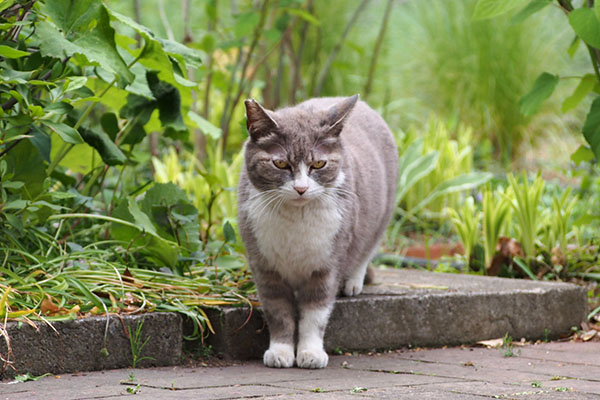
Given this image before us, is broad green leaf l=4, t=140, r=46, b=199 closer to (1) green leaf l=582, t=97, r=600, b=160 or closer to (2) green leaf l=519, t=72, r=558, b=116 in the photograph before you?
(2) green leaf l=519, t=72, r=558, b=116

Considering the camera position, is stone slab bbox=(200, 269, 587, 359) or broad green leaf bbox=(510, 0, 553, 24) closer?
stone slab bbox=(200, 269, 587, 359)

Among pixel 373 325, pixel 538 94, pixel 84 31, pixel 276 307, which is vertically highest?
pixel 84 31

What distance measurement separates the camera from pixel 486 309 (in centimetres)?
329

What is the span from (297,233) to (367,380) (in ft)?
2.05

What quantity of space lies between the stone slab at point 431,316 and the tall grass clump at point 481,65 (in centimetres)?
446

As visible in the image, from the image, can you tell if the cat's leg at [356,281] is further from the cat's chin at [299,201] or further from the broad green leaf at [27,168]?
the broad green leaf at [27,168]

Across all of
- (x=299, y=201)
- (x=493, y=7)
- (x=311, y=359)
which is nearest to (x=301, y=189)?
(x=299, y=201)

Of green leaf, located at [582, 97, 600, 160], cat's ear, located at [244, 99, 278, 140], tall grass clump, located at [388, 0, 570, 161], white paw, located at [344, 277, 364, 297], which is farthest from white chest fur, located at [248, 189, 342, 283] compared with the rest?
tall grass clump, located at [388, 0, 570, 161]

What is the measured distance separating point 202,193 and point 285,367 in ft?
8.30

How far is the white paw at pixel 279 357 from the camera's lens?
272cm

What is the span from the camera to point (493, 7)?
9.92ft

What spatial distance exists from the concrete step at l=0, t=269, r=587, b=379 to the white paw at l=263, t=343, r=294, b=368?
0.59ft

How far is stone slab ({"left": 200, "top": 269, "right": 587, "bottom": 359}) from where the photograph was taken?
2928 millimetres

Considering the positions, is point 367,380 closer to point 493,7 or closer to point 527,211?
point 493,7
